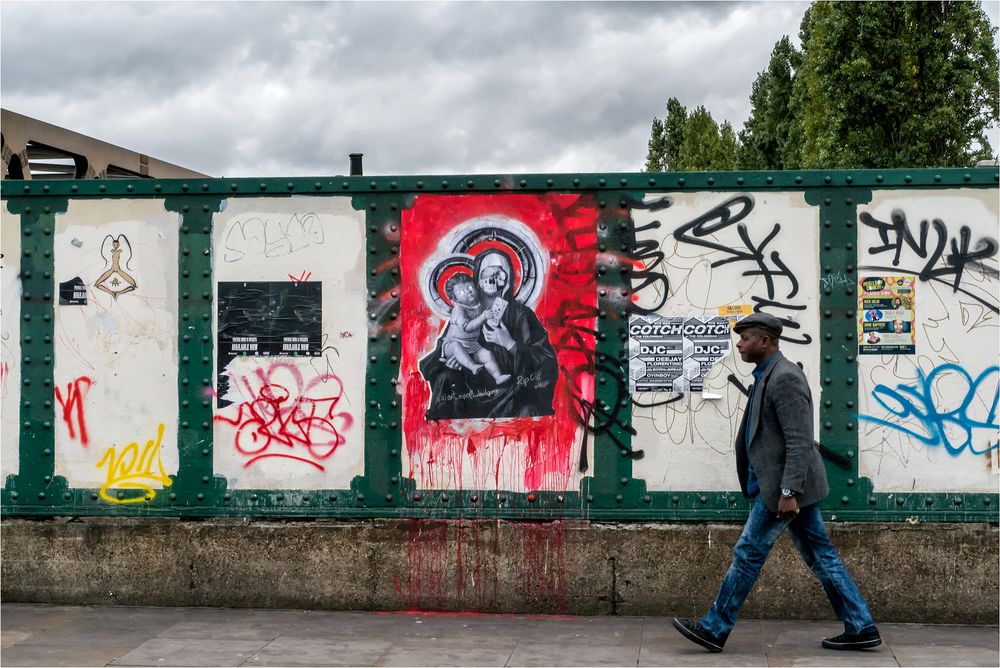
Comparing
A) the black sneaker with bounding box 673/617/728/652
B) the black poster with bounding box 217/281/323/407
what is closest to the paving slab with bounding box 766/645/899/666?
the black sneaker with bounding box 673/617/728/652

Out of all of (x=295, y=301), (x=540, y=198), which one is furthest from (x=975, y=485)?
(x=295, y=301)

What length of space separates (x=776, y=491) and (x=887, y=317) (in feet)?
4.60

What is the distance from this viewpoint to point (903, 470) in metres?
6.84

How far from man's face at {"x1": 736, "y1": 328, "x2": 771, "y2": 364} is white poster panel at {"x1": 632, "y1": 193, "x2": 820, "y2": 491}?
24.2 inches

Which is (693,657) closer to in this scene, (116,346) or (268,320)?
(268,320)

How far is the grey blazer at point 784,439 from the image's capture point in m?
6.02

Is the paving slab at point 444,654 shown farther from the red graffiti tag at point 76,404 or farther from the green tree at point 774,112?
the green tree at point 774,112

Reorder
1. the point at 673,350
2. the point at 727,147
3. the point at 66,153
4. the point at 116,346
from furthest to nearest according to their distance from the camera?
1. the point at 727,147
2. the point at 66,153
3. the point at 116,346
4. the point at 673,350

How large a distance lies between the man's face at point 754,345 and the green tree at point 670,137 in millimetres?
49454

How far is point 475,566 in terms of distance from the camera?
23.2 feet

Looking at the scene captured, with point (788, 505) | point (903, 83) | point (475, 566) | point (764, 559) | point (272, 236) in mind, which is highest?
point (903, 83)

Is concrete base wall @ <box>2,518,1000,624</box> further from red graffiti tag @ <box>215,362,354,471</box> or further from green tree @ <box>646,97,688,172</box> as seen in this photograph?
green tree @ <box>646,97,688,172</box>

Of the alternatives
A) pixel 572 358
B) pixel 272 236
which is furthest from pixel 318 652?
pixel 272 236

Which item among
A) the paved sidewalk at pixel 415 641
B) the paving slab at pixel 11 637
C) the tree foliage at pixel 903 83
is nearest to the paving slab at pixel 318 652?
the paved sidewalk at pixel 415 641
